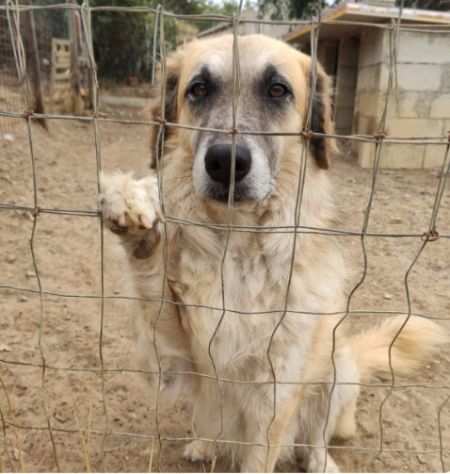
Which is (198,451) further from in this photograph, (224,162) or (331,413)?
(224,162)

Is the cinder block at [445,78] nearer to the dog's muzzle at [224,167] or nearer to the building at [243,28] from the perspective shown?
the building at [243,28]

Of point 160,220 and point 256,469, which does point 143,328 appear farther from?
point 256,469

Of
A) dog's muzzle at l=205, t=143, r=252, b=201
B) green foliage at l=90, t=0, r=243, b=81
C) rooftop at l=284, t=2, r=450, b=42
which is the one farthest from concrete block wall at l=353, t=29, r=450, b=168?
green foliage at l=90, t=0, r=243, b=81

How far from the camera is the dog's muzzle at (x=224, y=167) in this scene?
4.78ft

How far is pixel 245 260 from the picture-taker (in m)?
1.75

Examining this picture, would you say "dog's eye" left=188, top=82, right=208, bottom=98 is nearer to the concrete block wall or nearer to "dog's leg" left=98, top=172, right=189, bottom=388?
"dog's leg" left=98, top=172, right=189, bottom=388

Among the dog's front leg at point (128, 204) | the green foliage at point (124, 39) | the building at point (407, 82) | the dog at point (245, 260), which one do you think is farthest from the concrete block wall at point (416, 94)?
the green foliage at point (124, 39)

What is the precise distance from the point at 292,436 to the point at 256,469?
0.80ft

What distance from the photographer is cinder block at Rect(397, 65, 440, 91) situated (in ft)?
20.5

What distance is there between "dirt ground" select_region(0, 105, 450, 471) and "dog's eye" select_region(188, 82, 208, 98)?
2.16 ft

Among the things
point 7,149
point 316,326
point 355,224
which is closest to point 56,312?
point 316,326

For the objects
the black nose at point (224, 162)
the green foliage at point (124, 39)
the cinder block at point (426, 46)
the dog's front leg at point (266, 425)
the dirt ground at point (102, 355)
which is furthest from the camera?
the green foliage at point (124, 39)

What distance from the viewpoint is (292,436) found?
2.10 metres

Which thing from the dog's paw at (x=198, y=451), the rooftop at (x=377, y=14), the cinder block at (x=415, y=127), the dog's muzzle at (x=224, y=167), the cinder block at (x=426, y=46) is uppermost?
the rooftop at (x=377, y=14)
